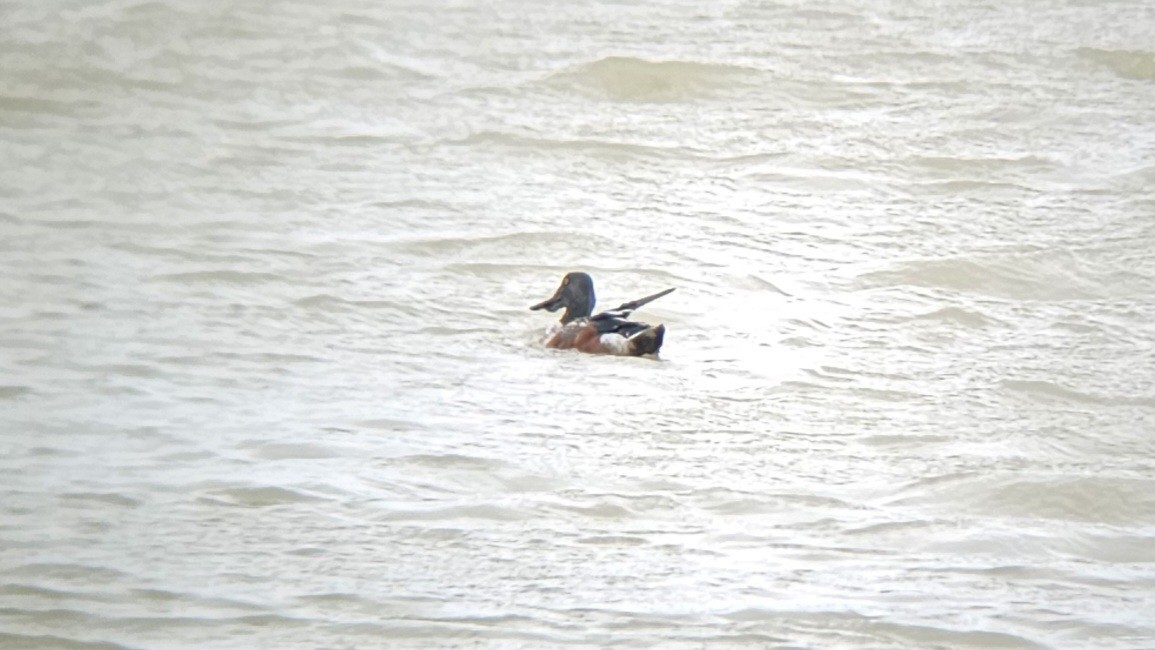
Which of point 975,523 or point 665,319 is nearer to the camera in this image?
point 975,523

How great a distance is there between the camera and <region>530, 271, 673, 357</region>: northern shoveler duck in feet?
22.8

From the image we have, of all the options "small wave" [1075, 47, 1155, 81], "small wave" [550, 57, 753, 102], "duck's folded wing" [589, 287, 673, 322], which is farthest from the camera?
"small wave" [1075, 47, 1155, 81]

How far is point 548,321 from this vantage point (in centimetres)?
761

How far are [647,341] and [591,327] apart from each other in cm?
31

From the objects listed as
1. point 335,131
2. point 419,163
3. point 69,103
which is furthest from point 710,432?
point 69,103

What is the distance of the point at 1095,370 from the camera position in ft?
23.6

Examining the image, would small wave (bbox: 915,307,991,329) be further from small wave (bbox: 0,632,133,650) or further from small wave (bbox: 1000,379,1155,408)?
small wave (bbox: 0,632,133,650)

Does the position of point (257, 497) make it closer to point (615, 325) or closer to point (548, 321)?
point (615, 325)

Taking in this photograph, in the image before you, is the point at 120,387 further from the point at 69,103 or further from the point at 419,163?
the point at 69,103

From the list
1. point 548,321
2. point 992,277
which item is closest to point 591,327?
point 548,321

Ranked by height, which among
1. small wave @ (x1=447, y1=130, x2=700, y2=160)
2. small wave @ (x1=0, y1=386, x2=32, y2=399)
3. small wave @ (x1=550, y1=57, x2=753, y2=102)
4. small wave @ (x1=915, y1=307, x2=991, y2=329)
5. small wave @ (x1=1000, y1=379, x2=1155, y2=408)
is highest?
small wave @ (x1=550, y1=57, x2=753, y2=102)

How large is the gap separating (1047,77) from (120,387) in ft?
25.2

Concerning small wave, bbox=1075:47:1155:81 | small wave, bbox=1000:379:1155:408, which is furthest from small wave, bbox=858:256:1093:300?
small wave, bbox=1075:47:1155:81

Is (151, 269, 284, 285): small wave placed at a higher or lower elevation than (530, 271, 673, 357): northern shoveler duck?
higher
